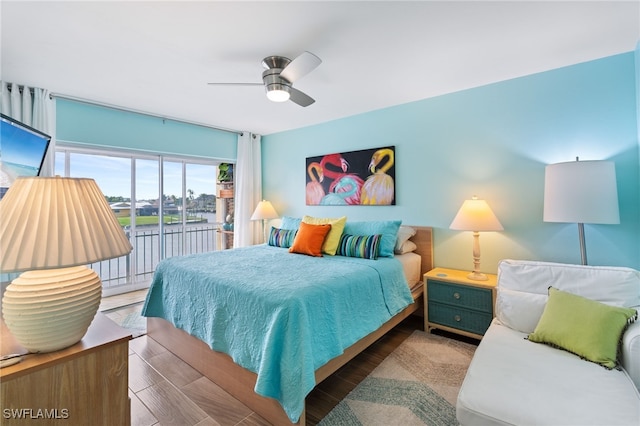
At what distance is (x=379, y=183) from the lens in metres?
3.66

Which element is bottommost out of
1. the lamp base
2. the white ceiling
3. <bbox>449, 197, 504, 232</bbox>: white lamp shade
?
the lamp base

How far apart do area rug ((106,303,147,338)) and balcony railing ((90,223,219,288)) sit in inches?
36.1

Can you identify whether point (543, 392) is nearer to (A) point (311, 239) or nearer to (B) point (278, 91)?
(A) point (311, 239)

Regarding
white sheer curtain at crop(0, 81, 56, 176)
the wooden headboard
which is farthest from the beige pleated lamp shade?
the wooden headboard

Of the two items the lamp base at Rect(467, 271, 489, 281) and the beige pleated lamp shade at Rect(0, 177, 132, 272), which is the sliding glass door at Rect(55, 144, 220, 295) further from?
the lamp base at Rect(467, 271, 489, 281)

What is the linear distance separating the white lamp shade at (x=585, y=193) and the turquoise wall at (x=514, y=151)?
20.1 inches

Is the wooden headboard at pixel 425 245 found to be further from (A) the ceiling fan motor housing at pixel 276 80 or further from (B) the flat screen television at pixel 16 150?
(B) the flat screen television at pixel 16 150

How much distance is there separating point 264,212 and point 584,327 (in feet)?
13.1

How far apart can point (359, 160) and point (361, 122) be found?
516 mm

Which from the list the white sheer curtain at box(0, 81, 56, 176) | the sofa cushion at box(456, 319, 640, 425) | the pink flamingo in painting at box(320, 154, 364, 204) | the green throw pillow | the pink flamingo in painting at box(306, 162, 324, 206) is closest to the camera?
the sofa cushion at box(456, 319, 640, 425)

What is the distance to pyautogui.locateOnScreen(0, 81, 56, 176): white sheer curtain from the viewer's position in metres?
2.82

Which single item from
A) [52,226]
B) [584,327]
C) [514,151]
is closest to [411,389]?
[584,327]

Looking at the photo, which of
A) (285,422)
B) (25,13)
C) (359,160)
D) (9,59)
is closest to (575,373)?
(285,422)

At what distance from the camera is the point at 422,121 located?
3320 mm
